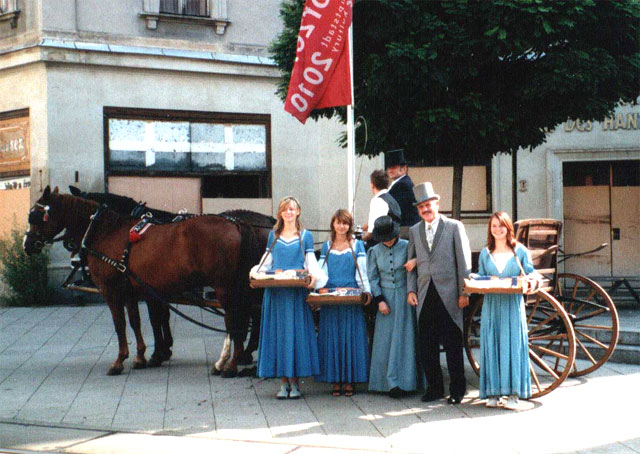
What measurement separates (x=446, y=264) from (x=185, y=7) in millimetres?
10964

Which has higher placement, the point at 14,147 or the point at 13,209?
the point at 14,147

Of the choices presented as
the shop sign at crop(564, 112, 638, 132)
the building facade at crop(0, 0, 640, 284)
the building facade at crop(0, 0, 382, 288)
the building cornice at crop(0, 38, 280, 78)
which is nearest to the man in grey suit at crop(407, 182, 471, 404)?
the building facade at crop(0, 0, 382, 288)

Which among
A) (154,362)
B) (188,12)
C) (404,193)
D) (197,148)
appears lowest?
(154,362)

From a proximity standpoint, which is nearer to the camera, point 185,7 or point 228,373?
point 228,373

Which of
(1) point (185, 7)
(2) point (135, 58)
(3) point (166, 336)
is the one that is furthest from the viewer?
(1) point (185, 7)

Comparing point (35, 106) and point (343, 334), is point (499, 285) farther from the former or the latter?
point (35, 106)

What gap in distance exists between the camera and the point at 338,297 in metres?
6.81

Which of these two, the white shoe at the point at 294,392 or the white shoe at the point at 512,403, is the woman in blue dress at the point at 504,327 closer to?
the white shoe at the point at 512,403

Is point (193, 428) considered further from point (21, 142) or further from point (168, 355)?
point (21, 142)

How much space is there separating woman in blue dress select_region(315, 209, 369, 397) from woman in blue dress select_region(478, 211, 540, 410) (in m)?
1.14

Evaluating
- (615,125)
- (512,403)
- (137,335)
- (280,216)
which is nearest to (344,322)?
(280,216)

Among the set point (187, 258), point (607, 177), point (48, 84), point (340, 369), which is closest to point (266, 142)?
point (48, 84)

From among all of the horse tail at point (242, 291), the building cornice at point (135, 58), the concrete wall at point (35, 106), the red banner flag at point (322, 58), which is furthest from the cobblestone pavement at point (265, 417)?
the building cornice at point (135, 58)

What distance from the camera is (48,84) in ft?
48.4
